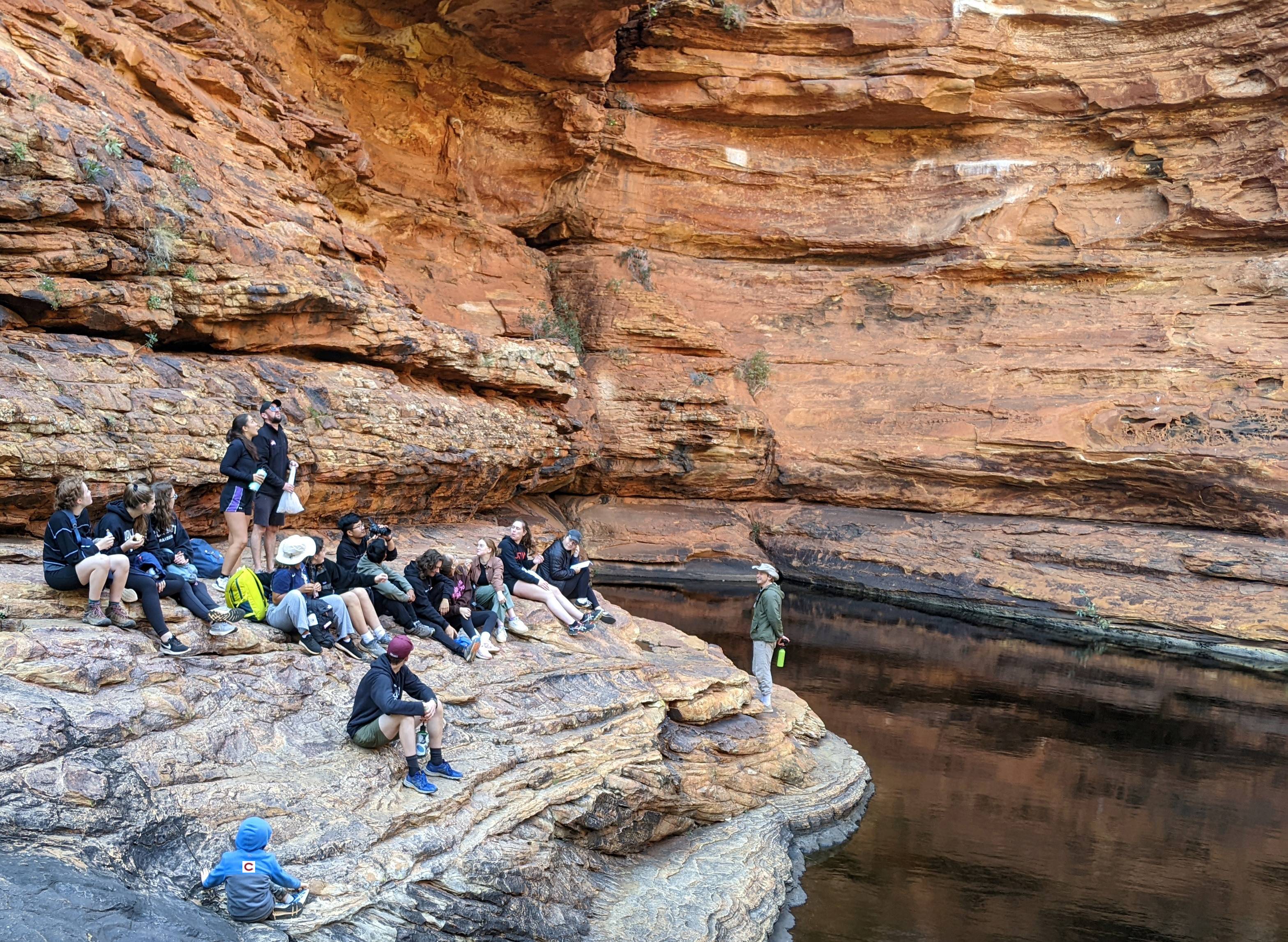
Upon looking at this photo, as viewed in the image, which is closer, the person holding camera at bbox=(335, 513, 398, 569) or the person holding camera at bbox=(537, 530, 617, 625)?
the person holding camera at bbox=(335, 513, 398, 569)

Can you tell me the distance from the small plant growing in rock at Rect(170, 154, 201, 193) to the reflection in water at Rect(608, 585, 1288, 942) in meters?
11.1

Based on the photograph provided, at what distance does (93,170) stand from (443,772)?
381 inches

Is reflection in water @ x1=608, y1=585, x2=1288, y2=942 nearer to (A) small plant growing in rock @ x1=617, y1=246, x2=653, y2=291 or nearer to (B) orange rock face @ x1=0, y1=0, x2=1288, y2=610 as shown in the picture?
(B) orange rock face @ x1=0, y1=0, x2=1288, y2=610

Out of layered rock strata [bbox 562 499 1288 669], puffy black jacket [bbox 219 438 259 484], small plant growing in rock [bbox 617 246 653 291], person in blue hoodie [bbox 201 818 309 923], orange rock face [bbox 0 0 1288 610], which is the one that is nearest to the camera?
person in blue hoodie [bbox 201 818 309 923]

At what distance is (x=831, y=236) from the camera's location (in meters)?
28.7

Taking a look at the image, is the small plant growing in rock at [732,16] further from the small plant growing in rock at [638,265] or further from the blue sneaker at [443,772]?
the blue sneaker at [443,772]

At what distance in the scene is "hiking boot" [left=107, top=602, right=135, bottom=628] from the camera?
23.7ft

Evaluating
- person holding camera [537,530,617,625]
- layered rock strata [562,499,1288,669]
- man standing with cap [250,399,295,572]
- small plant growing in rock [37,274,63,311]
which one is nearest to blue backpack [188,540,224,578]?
man standing with cap [250,399,295,572]

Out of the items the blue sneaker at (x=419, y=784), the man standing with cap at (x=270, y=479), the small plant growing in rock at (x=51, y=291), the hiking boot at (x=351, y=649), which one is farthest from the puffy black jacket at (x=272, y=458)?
the small plant growing in rock at (x=51, y=291)

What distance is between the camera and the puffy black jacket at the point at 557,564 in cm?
1211

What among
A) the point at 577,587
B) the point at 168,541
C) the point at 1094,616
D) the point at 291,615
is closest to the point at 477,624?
the point at 291,615

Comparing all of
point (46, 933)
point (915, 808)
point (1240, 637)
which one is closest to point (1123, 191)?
point (1240, 637)

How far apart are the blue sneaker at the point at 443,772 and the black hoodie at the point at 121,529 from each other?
2.83m

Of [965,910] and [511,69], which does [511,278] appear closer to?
[511,69]
